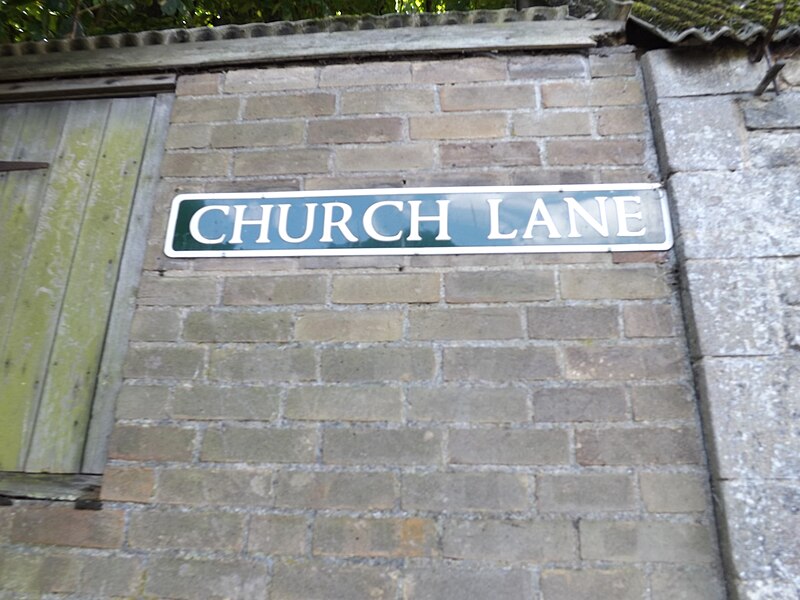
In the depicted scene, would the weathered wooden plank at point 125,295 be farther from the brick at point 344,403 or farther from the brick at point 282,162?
the brick at point 344,403

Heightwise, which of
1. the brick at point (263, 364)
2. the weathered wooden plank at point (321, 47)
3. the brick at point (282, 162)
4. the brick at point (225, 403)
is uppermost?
the weathered wooden plank at point (321, 47)

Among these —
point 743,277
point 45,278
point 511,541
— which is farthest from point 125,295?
point 743,277

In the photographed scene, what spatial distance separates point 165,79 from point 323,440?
157 centimetres

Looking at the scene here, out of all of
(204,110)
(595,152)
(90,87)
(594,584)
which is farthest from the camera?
(90,87)

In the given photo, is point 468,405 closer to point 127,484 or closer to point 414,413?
point 414,413

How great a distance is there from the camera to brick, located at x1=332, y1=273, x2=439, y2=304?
5.94 feet

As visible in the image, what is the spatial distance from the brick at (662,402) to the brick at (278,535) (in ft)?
3.36

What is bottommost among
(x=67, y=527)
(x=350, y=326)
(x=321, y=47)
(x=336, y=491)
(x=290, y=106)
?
(x=67, y=527)

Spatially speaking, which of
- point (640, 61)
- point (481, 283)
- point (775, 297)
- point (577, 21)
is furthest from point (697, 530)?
point (577, 21)

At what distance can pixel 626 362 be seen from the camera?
5.56 ft

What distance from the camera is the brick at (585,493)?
1.57 m

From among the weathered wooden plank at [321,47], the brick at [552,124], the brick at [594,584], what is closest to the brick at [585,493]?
the brick at [594,584]

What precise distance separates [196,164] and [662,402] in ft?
5.79

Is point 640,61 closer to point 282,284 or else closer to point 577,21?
point 577,21
